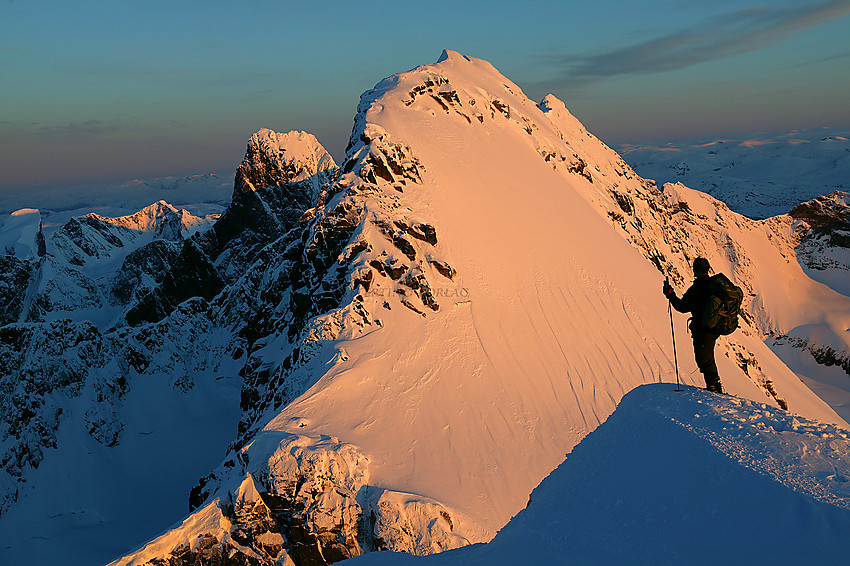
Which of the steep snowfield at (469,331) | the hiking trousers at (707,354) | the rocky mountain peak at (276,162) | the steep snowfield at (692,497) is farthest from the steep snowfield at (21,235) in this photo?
the hiking trousers at (707,354)

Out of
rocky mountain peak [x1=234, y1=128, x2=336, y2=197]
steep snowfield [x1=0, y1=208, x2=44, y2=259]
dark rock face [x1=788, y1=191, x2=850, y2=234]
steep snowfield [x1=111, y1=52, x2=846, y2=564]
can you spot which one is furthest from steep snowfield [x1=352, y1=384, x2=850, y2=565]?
steep snowfield [x1=0, y1=208, x2=44, y2=259]

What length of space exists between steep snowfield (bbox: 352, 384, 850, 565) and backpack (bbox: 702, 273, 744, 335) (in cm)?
235

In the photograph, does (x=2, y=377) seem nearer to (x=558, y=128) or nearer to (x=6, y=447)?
(x=6, y=447)

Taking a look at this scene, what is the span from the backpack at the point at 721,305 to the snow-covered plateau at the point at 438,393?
73.1 inches

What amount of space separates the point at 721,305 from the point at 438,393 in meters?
23.1

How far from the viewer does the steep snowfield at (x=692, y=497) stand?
226 inches

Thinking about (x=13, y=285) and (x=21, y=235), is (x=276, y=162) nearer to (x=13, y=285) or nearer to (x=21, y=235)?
(x=13, y=285)

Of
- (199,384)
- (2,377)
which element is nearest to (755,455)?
(199,384)

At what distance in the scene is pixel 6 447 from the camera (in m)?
57.2

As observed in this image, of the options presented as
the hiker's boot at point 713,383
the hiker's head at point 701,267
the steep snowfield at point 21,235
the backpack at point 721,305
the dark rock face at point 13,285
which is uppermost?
the hiker's head at point 701,267

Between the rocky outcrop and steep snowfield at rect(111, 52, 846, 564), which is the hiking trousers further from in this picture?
steep snowfield at rect(111, 52, 846, 564)

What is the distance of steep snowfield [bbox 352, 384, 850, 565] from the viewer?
5742 mm

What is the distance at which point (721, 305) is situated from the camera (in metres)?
11.5

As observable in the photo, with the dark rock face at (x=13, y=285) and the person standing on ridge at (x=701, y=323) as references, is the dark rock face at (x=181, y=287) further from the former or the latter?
the person standing on ridge at (x=701, y=323)
